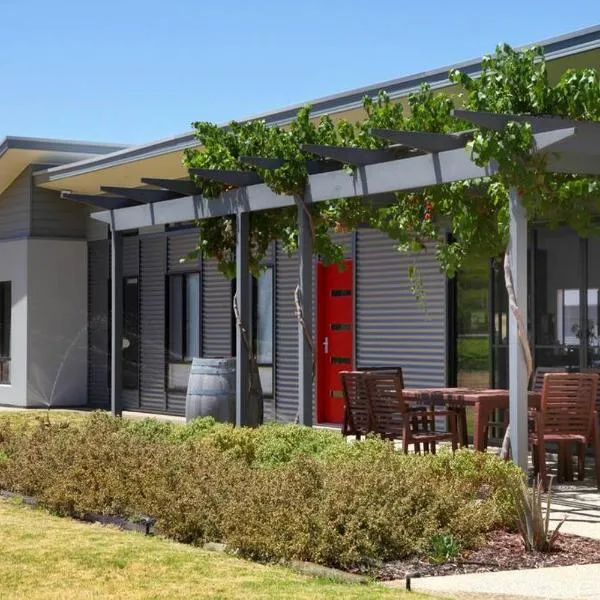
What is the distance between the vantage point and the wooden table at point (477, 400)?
11125 mm

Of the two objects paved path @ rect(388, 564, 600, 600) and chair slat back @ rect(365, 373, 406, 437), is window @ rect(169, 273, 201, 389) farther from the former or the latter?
paved path @ rect(388, 564, 600, 600)

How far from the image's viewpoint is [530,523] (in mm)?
7570

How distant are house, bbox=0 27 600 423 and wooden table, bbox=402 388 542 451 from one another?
→ 215 centimetres

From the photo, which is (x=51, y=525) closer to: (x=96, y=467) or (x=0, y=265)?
(x=96, y=467)

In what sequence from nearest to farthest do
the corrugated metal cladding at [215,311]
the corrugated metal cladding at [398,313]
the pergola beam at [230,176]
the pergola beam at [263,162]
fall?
the pergola beam at [263,162] < the pergola beam at [230,176] < the corrugated metal cladding at [398,313] < the corrugated metal cladding at [215,311]

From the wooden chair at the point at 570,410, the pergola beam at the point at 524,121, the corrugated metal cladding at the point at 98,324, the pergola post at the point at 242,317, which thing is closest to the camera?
the pergola beam at the point at 524,121

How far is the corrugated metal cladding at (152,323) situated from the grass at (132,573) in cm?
1243

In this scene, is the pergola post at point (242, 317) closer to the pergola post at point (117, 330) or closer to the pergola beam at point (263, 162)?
the pergola beam at point (263, 162)

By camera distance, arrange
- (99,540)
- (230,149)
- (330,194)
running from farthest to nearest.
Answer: (230,149), (330,194), (99,540)

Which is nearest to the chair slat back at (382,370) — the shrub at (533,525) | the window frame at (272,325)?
the window frame at (272,325)

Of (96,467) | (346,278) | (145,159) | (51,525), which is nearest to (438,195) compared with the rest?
(96,467)

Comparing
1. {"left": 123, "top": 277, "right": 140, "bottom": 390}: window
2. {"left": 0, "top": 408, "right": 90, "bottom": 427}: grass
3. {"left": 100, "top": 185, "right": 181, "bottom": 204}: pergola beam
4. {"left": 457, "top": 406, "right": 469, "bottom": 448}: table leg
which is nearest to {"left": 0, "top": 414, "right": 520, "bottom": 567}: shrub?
{"left": 457, "top": 406, "right": 469, "bottom": 448}: table leg

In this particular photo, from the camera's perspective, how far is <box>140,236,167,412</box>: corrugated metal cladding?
69.4ft

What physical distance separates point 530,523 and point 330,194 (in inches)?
189
